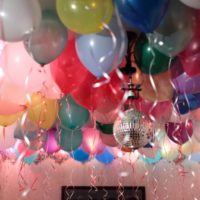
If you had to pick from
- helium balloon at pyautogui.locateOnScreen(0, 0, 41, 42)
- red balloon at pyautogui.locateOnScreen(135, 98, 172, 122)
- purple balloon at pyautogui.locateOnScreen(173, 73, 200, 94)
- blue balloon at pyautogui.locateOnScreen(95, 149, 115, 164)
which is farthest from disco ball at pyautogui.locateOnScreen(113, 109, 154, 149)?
blue balloon at pyautogui.locateOnScreen(95, 149, 115, 164)

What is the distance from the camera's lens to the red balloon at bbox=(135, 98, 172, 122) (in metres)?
1.80

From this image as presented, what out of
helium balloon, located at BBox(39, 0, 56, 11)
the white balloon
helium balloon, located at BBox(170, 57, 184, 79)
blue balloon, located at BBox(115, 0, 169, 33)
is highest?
helium balloon, located at BBox(39, 0, 56, 11)

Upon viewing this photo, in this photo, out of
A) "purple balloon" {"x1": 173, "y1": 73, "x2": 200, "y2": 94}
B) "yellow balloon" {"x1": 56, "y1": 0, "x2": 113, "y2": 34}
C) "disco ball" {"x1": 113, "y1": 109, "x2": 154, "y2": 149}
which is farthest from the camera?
"disco ball" {"x1": 113, "y1": 109, "x2": 154, "y2": 149}

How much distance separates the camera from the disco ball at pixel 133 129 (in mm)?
1647

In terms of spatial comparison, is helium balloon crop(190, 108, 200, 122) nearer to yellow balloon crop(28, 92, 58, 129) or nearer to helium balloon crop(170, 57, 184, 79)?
helium balloon crop(170, 57, 184, 79)

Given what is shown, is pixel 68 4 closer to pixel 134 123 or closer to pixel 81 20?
pixel 81 20

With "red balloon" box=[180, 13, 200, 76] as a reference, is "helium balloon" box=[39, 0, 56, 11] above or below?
above

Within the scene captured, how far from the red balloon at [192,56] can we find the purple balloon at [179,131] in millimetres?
746

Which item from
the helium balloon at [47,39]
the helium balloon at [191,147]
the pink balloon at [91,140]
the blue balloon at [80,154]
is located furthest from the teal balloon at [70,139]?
the helium balloon at [47,39]

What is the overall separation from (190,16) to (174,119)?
35.4 inches

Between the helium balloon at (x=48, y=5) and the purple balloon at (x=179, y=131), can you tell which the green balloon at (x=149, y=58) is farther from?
the purple balloon at (x=179, y=131)

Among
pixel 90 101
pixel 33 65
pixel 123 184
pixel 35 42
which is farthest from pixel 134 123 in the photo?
pixel 123 184

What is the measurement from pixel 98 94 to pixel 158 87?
0.26m

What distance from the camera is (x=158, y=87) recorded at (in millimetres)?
1514
